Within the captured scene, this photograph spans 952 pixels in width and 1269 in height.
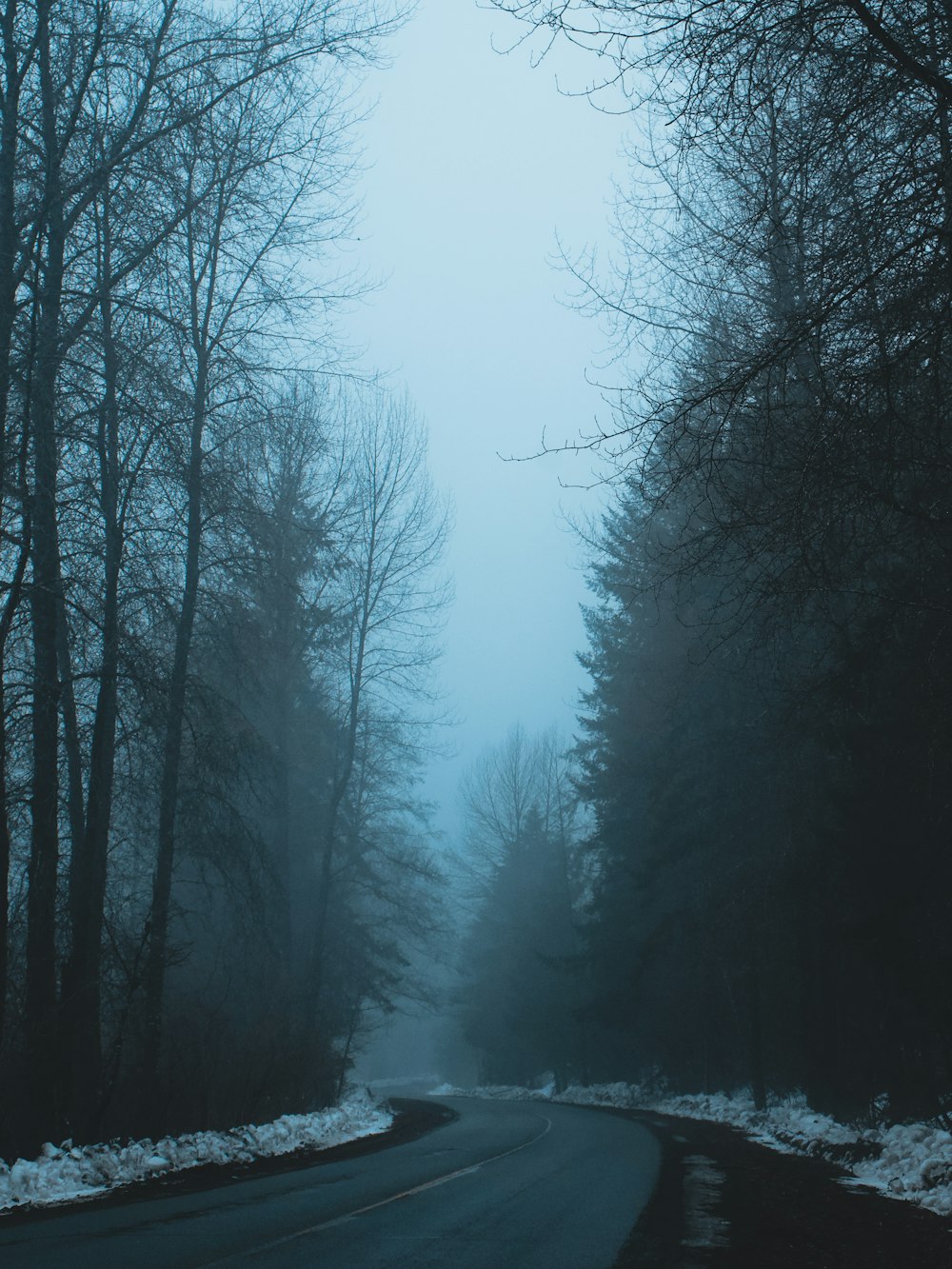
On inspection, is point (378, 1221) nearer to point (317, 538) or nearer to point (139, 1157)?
point (139, 1157)

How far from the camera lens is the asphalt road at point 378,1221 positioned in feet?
21.7

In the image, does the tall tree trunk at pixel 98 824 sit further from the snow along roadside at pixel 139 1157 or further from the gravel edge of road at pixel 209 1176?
the gravel edge of road at pixel 209 1176

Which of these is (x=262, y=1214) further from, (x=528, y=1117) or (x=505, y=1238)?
(x=528, y=1117)

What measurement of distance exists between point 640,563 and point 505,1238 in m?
9.00

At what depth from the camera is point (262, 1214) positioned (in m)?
8.45

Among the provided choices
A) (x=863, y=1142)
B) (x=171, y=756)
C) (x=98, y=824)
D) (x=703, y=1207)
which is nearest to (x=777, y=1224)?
(x=703, y=1207)

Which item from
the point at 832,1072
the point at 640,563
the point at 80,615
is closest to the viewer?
the point at 80,615

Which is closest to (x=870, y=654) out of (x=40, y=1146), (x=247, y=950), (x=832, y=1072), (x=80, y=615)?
(x=80, y=615)

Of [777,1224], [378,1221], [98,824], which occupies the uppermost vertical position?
[98,824]

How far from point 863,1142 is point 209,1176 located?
7.44 m

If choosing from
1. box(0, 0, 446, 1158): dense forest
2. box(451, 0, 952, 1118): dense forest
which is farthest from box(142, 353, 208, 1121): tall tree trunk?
box(451, 0, 952, 1118): dense forest

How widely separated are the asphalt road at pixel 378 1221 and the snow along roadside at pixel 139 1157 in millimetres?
1133

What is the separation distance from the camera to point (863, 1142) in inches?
519

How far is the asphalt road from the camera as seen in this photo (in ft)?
21.7
